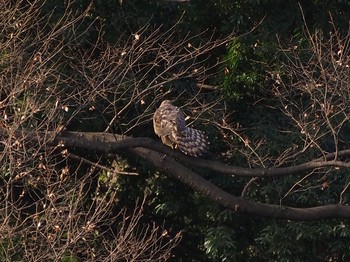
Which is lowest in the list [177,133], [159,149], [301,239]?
[301,239]

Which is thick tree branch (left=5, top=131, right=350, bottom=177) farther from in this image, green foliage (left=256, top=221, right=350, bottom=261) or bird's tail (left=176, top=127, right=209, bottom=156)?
green foliage (left=256, top=221, right=350, bottom=261)

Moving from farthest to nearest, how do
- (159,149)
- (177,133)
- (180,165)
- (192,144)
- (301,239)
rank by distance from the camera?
(301,239), (177,133), (180,165), (192,144), (159,149)

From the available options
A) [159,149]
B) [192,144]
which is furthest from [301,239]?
[159,149]

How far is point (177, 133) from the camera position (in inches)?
431

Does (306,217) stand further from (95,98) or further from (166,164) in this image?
(95,98)

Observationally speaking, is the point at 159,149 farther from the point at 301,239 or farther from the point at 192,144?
the point at 301,239

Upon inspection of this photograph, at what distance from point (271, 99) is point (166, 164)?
10.2 ft

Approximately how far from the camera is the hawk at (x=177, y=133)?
10742 mm

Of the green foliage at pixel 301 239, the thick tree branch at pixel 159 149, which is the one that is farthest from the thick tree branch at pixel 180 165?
the green foliage at pixel 301 239

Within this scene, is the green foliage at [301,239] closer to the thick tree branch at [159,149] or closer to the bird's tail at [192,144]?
the thick tree branch at [159,149]

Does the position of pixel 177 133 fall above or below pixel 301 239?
above

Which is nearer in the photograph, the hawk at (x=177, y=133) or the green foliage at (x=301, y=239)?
the hawk at (x=177, y=133)

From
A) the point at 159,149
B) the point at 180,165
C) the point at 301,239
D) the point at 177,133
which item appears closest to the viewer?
the point at 159,149

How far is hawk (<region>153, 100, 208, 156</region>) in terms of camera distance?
10.7 metres
